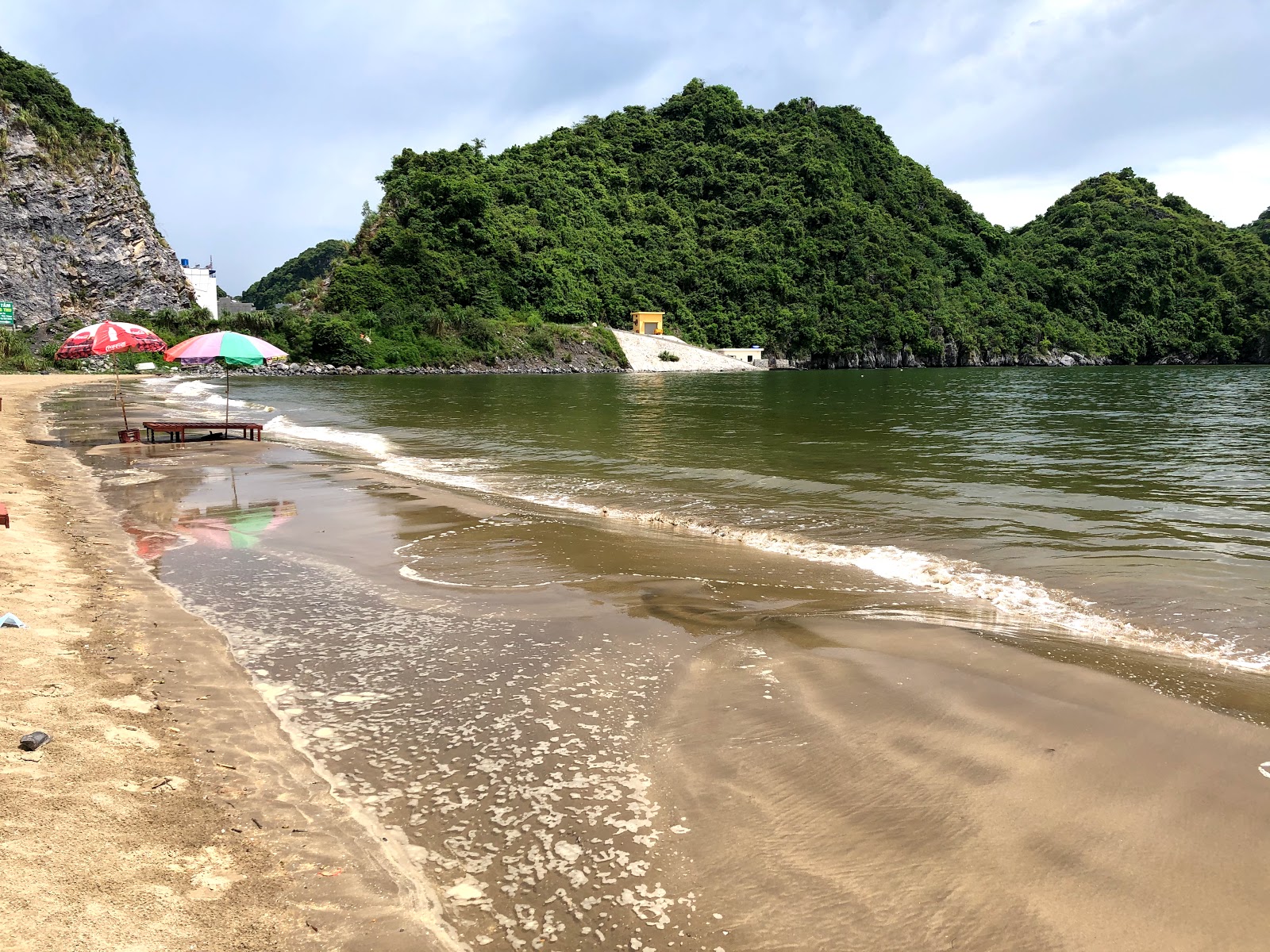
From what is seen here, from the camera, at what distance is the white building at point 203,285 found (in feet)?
310

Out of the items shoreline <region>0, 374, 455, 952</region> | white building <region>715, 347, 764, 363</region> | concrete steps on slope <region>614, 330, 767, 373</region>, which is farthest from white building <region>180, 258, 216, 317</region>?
shoreline <region>0, 374, 455, 952</region>

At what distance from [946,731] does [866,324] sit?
424 ft

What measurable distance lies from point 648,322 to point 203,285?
59699 millimetres

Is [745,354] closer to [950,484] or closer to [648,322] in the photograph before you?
[648,322]

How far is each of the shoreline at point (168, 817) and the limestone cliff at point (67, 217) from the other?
87178 mm

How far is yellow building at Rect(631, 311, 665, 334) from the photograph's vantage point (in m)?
116

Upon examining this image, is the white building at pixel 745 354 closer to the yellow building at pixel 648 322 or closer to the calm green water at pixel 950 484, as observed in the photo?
the yellow building at pixel 648 322

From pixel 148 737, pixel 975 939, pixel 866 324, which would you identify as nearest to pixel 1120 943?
pixel 975 939

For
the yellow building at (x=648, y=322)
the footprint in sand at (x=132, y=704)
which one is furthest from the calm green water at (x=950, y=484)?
the yellow building at (x=648, y=322)

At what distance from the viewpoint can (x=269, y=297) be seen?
591ft

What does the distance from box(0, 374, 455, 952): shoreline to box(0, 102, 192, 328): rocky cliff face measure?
87105mm

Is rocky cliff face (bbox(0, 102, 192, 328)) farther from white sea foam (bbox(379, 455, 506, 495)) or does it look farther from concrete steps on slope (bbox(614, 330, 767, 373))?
white sea foam (bbox(379, 455, 506, 495))

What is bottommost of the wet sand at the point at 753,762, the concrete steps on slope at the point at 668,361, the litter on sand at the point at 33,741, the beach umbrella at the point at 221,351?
the wet sand at the point at 753,762

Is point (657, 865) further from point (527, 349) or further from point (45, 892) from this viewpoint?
point (527, 349)
